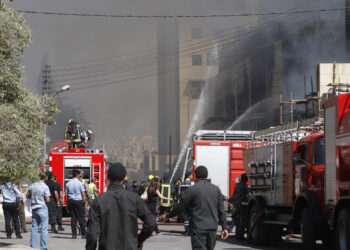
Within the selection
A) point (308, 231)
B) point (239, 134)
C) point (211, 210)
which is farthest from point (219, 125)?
point (211, 210)

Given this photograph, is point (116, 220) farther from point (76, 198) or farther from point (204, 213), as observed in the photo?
point (76, 198)

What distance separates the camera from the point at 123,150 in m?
96.4

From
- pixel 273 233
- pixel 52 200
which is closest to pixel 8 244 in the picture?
pixel 52 200

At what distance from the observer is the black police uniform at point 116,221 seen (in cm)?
672

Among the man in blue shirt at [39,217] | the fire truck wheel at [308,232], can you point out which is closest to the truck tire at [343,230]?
the fire truck wheel at [308,232]

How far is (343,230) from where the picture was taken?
13.1 m

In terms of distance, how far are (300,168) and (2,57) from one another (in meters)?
5.91

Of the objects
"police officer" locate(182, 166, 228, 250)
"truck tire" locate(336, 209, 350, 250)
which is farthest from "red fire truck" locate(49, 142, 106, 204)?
"police officer" locate(182, 166, 228, 250)

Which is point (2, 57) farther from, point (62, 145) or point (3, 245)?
point (62, 145)

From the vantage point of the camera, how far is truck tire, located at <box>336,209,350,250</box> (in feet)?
42.1

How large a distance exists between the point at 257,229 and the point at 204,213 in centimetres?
856

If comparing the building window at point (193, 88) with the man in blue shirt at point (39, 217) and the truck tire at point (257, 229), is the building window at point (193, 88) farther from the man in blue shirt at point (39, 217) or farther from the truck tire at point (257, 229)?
the man in blue shirt at point (39, 217)

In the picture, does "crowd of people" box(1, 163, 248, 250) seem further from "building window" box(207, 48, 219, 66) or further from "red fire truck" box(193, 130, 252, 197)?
"building window" box(207, 48, 219, 66)

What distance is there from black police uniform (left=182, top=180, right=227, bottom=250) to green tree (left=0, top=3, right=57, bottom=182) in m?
4.52
